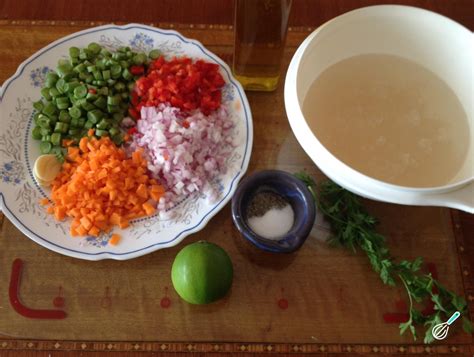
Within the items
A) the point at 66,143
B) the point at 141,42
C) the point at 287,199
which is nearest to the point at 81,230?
the point at 66,143

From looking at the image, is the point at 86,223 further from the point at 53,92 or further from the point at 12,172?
the point at 53,92

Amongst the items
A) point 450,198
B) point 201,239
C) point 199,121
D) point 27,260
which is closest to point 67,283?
point 27,260

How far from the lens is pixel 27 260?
113 cm

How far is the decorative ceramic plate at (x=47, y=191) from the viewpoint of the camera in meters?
1.12

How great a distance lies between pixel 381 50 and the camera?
3.98 feet

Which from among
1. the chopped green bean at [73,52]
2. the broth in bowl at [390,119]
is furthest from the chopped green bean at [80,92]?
the broth in bowl at [390,119]

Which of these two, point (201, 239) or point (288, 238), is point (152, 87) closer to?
point (201, 239)

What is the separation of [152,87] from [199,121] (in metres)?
0.18

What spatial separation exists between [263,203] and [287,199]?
0.22ft

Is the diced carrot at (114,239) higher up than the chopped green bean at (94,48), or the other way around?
the chopped green bean at (94,48)

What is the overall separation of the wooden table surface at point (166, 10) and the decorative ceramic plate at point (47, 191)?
15 centimetres

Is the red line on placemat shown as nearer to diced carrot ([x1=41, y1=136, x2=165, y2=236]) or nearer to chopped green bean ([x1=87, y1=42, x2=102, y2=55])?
diced carrot ([x1=41, y1=136, x2=165, y2=236])

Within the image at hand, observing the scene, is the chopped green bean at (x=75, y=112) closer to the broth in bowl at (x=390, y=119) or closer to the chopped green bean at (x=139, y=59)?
the chopped green bean at (x=139, y=59)

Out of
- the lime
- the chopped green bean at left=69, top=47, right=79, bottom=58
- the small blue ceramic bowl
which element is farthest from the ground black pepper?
the chopped green bean at left=69, top=47, right=79, bottom=58
